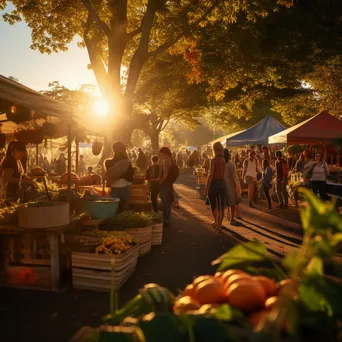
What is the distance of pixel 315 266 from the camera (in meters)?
1.44

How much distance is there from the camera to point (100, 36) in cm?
1588

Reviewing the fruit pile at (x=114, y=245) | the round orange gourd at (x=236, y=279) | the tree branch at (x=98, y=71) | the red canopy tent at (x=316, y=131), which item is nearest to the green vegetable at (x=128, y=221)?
the fruit pile at (x=114, y=245)

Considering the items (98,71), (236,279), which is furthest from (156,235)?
(98,71)

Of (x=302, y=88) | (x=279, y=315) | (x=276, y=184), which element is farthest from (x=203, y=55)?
(x=279, y=315)

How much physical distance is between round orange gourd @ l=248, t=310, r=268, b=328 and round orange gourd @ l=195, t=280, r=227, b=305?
0.19 meters

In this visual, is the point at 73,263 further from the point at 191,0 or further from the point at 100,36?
the point at 191,0

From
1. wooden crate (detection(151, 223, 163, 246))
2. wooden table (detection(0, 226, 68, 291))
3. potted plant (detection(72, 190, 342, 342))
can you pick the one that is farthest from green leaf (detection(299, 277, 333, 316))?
wooden crate (detection(151, 223, 163, 246))

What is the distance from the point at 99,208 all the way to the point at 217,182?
10.1ft

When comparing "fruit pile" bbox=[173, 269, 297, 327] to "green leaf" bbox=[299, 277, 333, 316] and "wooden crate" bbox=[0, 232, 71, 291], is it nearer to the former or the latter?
"green leaf" bbox=[299, 277, 333, 316]

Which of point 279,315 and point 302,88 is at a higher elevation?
point 302,88

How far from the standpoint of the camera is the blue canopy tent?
2458 cm

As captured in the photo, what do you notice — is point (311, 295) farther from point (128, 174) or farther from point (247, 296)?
point (128, 174)

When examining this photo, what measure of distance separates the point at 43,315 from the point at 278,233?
638 cm

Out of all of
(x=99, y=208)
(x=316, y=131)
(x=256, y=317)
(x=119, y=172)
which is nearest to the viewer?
(x=256, y=317)
